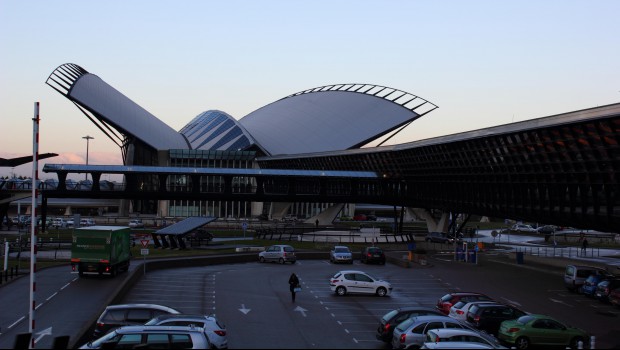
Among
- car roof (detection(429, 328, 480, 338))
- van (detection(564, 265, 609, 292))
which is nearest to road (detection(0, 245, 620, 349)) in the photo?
van (detection(564, 265, 609, 292))

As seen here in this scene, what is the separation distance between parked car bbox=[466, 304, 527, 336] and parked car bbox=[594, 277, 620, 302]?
9.66m

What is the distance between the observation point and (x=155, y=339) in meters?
15.5

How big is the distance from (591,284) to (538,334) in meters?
13.1

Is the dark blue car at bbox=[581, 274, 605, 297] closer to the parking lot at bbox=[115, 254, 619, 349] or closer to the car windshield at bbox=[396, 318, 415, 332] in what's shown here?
the parking lot at bbox=[115, 254, 619, 349]

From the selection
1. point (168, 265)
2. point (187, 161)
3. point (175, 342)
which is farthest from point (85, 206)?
point (175, 342)

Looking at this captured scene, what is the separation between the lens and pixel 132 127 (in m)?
98.1

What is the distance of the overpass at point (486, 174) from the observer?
3556cm

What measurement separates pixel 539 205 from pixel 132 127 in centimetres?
6938

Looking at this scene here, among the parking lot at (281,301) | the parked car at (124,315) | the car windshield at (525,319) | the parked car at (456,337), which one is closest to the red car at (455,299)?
the parking lot at (281,301)

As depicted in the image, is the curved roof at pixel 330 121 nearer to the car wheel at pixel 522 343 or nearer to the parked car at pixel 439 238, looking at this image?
the parked car at pixel 439 238

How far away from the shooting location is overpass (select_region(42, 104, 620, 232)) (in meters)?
35.6

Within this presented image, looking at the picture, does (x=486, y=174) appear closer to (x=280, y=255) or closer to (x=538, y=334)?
(x=280, y=255)

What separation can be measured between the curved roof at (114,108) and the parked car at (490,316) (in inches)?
2866

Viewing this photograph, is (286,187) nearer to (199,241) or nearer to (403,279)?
(199,241)
